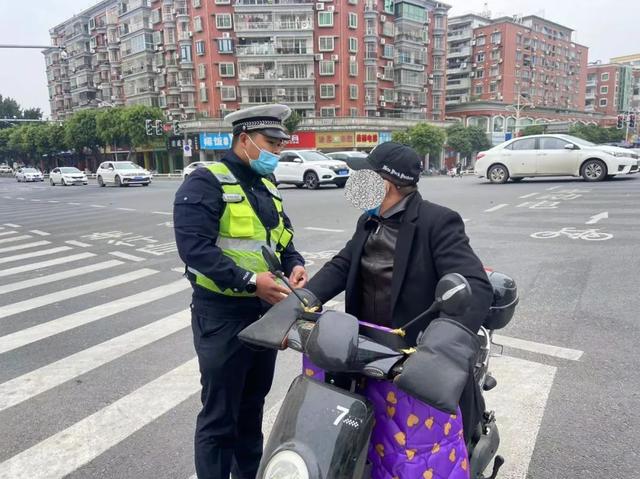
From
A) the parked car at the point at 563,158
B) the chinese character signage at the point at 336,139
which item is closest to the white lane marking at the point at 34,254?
the parked car at the point at 563,158

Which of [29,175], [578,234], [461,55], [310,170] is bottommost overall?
[578,234]

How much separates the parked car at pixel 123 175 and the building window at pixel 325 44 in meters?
30.0

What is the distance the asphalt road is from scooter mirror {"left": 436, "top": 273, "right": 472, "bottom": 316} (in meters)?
1.46

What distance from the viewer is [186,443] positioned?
284cm

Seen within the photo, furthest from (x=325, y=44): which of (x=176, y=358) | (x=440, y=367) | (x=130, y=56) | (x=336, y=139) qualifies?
(x=440, y=367)

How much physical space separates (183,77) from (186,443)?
192 ft

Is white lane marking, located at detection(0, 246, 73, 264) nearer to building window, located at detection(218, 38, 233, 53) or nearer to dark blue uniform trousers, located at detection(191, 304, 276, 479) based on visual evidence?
dark blue uniform trousers, located at detection(191, 304, 276, 479)

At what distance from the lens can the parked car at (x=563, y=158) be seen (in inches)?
590

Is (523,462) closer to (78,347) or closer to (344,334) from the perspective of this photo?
(344,334)

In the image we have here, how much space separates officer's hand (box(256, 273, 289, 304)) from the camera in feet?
7.16

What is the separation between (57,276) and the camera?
23.3ft

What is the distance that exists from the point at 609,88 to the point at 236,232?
11496 centimetres

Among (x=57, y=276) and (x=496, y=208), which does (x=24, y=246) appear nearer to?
(x=57, y=276)

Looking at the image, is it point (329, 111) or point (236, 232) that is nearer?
point (236, 232)
